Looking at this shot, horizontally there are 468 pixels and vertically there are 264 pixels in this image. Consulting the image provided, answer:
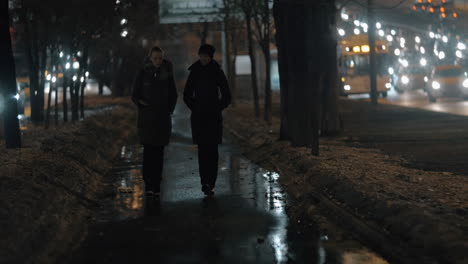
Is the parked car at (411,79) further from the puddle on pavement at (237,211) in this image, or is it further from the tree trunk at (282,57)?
the puddle on pavement at (237,211)

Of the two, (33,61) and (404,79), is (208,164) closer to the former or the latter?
(33,61)

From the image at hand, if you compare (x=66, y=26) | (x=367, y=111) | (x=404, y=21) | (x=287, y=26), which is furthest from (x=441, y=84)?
(x=404, y=21)

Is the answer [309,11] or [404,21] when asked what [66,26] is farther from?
[404,21]

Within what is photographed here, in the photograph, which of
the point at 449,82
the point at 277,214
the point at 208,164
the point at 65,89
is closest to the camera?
the point at 277,214

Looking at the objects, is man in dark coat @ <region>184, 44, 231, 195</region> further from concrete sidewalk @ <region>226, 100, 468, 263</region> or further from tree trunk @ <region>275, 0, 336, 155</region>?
tree trunk @ <region>275, 0, 336, 155</region>

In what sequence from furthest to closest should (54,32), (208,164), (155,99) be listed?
(54,32) → (208,164) → (155,99)

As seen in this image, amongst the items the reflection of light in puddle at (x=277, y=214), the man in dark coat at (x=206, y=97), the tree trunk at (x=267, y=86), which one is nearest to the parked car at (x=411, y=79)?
the tree trunk at (x=267, y=86)

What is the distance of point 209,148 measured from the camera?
1204 centimetres

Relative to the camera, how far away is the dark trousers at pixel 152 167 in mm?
12141

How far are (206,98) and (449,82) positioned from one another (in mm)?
33648

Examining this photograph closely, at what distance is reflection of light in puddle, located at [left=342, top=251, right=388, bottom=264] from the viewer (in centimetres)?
761

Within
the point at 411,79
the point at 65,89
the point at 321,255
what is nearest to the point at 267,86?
the point at 65,89

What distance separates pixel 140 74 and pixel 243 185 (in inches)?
92.6

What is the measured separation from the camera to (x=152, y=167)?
1223 centimetres
